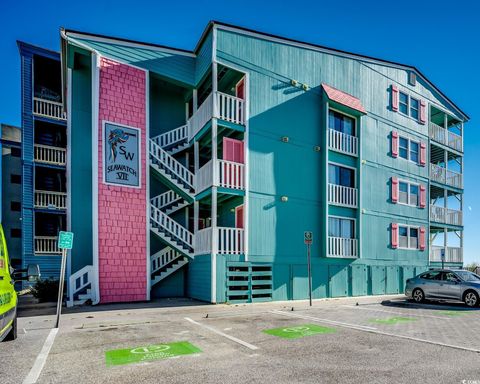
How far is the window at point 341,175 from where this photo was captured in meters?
18.9

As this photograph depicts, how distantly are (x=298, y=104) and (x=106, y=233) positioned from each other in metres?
11.3

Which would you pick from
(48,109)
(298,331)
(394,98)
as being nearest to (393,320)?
(298,331)

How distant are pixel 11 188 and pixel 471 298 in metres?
30.6

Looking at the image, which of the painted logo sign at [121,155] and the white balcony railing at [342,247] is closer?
the painted logo sign at [121,155]

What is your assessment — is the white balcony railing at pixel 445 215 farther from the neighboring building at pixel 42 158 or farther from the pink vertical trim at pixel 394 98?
the neighboring building at pixel 42 158

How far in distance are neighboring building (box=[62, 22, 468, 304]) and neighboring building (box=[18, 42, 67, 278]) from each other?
7359 mm

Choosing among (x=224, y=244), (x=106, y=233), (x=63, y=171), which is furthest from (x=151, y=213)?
(x=63, y=171)

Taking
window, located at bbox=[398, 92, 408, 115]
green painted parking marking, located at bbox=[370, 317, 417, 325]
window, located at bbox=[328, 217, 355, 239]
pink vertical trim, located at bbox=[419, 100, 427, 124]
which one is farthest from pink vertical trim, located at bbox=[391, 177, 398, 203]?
green painted parking marking, located at bbox=[370, 317, 417, 325]

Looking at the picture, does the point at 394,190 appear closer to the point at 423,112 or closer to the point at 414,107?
the point at 414,107

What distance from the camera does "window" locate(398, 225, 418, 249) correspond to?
22.1m

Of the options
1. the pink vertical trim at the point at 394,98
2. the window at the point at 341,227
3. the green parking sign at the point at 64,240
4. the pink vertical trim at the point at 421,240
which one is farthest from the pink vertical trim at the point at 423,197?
the green parking sign at the point at 64,240

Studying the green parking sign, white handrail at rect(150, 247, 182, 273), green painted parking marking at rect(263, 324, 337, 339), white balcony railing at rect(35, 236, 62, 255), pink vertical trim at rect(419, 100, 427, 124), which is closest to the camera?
green painted parking marking at rect(263, 324, 337, 339)

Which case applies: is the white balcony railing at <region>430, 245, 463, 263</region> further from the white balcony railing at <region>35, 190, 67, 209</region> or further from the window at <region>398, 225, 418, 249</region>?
the white balcony railing at <region>35, 190, 67, 209</region>

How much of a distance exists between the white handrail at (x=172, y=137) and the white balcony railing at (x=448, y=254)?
18.8 metres
